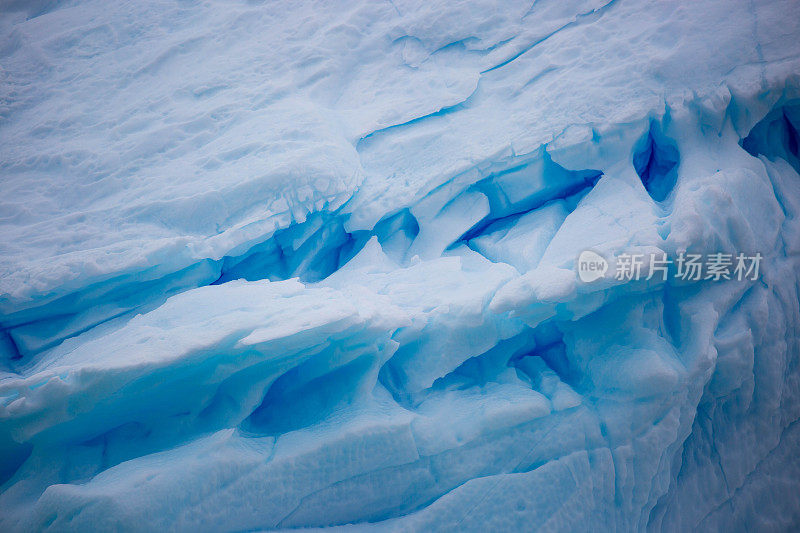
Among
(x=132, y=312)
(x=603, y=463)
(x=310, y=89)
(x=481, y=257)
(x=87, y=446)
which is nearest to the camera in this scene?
(x=87, y=446)

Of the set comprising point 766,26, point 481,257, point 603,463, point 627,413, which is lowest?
point 603,463

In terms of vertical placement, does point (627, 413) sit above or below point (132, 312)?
below

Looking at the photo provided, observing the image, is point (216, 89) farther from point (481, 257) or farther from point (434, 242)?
point (481, 257)

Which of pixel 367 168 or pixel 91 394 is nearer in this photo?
pixel 91 394

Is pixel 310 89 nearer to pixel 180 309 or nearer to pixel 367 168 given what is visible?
pixel 367 168

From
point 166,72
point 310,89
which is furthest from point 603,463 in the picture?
point 166,72

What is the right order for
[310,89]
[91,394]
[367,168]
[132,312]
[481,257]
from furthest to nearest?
[310,89]
[367,168]
[481,257]
[132,312]
[91,394]
